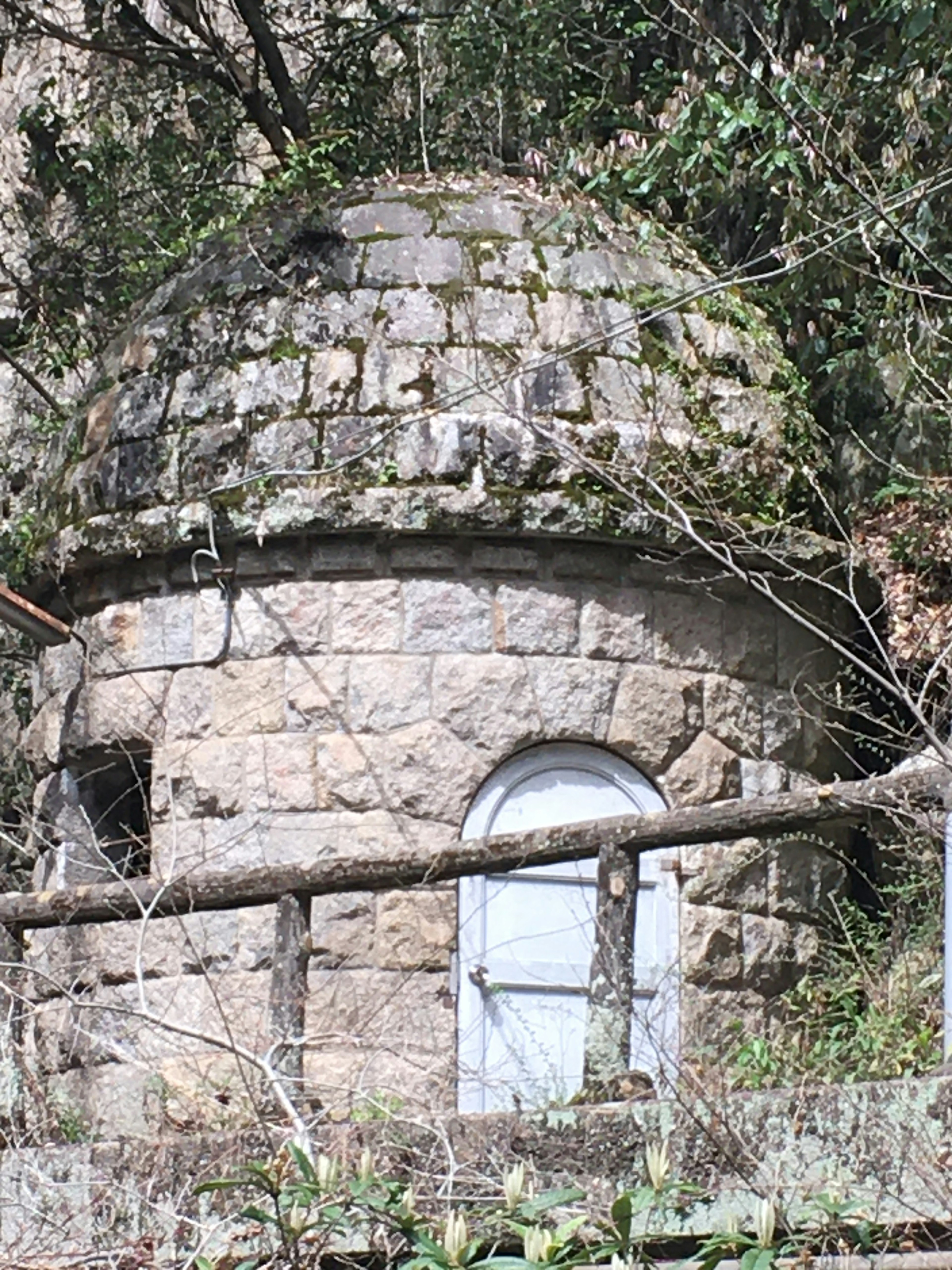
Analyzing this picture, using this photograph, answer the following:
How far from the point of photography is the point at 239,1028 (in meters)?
6.84

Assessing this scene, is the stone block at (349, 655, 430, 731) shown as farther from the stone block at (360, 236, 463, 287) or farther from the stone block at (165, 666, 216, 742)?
the stone block at (360, 236, 463, 287)

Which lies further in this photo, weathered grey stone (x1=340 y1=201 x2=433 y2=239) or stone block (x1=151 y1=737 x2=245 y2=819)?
weathered grey stone (x1=340 y1=201 x2=433 y2=239)

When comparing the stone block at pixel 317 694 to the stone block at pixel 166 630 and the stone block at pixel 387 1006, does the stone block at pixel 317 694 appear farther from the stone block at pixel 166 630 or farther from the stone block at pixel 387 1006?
the stone block at pixel 387 1006

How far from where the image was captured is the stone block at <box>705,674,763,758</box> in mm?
7602

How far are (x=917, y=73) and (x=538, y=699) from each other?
277 cm

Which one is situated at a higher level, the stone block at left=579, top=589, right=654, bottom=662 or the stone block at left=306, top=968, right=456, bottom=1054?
the stone block at left=579, top=589, right=654, bottom=662

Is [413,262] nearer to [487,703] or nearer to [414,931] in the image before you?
[487,703]

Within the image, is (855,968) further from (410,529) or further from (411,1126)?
(411,1126)

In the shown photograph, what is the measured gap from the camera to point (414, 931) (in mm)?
7156

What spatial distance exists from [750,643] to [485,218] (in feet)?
6.31

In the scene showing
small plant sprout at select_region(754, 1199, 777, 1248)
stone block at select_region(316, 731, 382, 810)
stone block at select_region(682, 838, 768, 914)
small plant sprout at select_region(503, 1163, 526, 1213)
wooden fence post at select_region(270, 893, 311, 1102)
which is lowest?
small plant sprout at select_region(754, 1199, 777, 1248)

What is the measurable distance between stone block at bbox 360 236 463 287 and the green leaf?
13.5 feet

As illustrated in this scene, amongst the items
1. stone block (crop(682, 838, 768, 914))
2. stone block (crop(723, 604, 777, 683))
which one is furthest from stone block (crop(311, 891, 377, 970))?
stone block (crop(723, 604, 777, 683))

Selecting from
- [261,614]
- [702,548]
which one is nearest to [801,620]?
[702,548]
